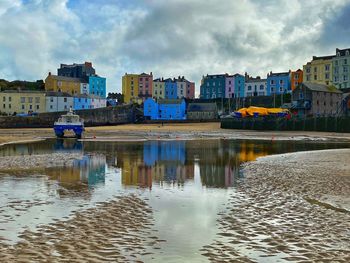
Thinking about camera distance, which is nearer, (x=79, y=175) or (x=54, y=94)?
(x=79, y=175)

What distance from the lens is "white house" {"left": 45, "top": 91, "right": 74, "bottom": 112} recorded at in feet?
387

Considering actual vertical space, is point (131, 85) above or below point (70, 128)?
above

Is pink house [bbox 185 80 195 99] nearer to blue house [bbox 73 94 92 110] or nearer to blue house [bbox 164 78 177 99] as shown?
blue house [bbox 164 78 177 99]

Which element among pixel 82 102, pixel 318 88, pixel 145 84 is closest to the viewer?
pixel 318 88

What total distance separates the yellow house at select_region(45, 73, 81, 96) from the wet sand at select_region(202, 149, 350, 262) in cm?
12379

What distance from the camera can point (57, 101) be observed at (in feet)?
390

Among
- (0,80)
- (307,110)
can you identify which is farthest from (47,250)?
(0,80)

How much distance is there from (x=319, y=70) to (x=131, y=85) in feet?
243

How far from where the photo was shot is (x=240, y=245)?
23.3 feet

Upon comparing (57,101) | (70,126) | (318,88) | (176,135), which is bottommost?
(176,135)

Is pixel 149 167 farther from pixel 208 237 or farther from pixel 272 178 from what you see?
pixel 208 237

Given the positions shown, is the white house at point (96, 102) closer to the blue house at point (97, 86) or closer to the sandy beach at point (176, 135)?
the blue house at point (97, 86)

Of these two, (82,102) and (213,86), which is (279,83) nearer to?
(213,86)

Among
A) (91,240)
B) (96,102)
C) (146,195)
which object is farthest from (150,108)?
(91,240)
